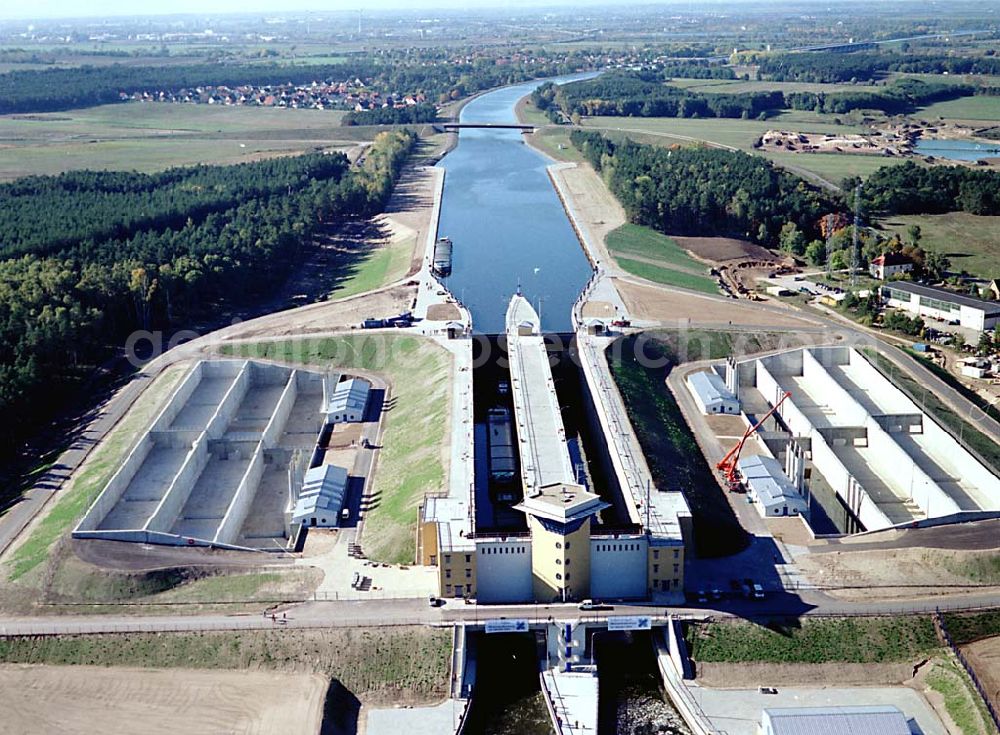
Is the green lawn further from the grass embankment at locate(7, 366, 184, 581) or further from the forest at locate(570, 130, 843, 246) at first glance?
the grass embankment at locate(7, 366, 184, 581)

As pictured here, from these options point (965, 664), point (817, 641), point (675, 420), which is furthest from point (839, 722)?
point (675, 420)

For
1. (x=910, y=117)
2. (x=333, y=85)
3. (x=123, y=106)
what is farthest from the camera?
(x=333, y=85)

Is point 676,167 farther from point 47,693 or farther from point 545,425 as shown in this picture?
point 47,693

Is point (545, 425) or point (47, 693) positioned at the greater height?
point (545, 425)

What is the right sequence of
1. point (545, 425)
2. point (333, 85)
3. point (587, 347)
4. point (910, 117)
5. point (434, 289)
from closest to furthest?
point (545, 425) < point (587, 347) < point (434, 289) < point (910, 117) < point (333, 85)

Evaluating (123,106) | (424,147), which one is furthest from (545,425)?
(123,106)

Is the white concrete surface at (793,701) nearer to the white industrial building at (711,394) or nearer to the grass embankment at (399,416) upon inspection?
the grass embankment at (399,416)

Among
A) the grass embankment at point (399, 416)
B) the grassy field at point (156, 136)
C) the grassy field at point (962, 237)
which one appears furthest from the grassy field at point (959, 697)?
the grassy field at point (156, 136)
